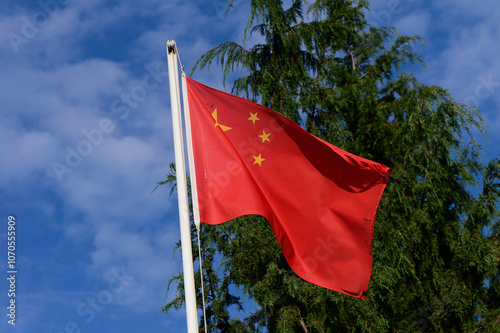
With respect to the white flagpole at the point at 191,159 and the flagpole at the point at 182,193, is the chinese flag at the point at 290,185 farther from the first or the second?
the flagpole at the point at 182,193

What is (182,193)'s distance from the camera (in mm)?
5496

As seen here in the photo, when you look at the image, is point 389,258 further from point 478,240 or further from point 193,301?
point 193,301

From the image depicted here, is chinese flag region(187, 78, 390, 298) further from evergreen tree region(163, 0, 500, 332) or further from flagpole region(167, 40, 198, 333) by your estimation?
evergreen tree region(163, 0, 500, 332)

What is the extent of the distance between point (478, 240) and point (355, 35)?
5.90 metres

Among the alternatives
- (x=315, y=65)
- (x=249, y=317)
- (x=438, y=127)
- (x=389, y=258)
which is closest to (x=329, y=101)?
(x=315, y=65)

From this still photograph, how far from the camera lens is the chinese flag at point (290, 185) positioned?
6.17 meters

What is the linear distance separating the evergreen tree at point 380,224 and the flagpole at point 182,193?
14.3 feet

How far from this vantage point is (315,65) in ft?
41.3

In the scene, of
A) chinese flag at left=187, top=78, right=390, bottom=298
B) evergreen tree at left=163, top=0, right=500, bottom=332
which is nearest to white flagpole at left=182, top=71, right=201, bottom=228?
chinese flag at left=187, top=78, right=390, bottom=298

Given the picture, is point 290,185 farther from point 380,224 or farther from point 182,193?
point 380,224

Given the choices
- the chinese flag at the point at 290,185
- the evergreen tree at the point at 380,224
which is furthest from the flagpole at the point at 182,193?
the evergreen tree at the point at 380,224

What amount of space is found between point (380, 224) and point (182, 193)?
5913 millimetres

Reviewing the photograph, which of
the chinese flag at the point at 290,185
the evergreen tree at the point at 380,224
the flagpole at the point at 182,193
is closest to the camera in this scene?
the flagpole at the point at 182,193

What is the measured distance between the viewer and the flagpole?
201 inches
